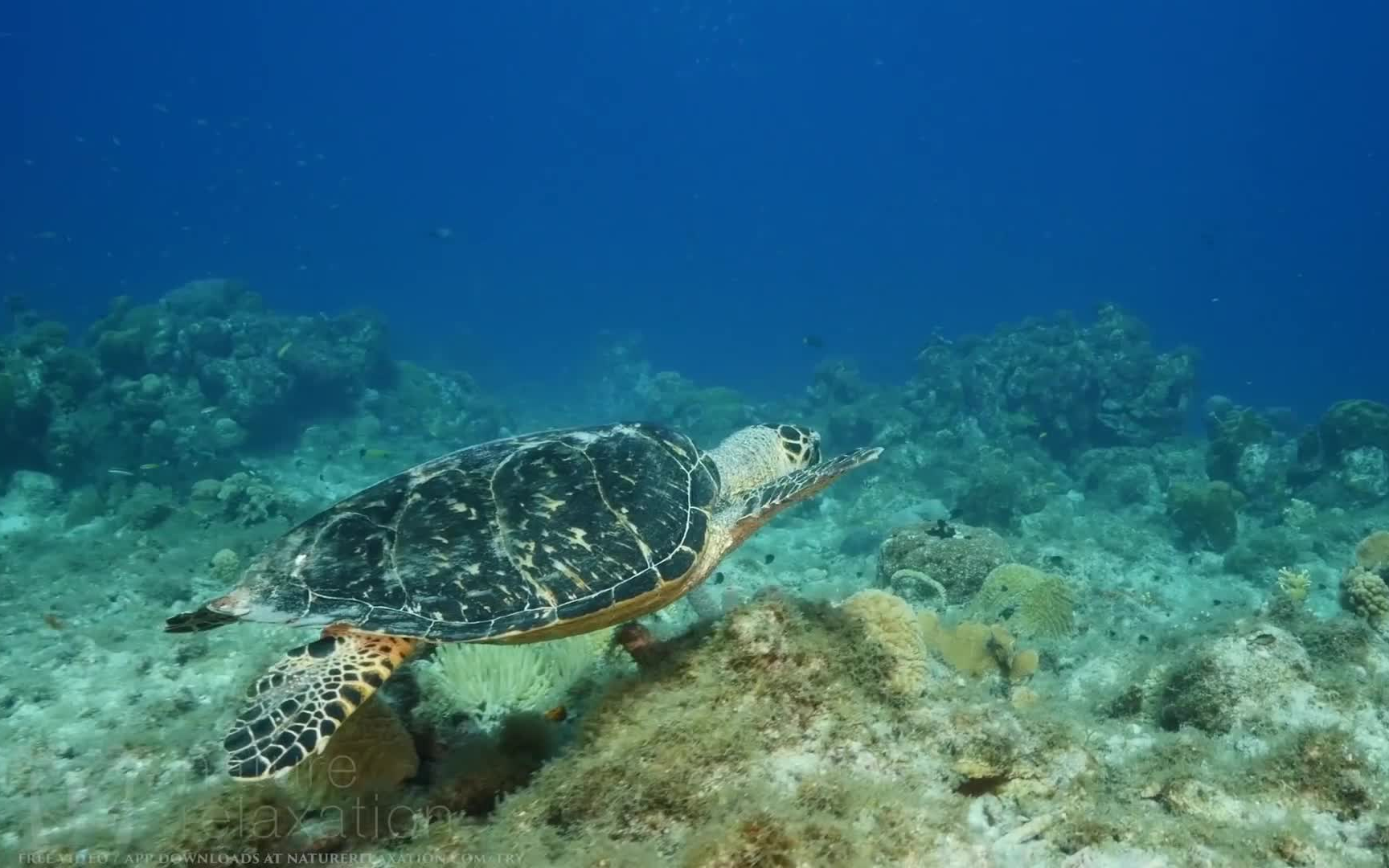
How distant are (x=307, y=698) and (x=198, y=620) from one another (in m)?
1.02

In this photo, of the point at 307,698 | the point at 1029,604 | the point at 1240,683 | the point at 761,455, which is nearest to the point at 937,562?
the point at 1029,604

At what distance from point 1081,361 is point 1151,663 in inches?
685

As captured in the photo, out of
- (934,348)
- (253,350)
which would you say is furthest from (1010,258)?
(253,350)

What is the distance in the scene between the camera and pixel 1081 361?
64.7 feet

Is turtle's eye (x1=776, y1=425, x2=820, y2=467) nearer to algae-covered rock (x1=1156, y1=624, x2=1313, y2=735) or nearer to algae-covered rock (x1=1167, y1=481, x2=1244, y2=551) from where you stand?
algae-covered rock (x1=1156, y1=624, x2=1313, y2=735)

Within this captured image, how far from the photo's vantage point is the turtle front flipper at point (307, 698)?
2.87 meters

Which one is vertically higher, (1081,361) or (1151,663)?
(1081,361)

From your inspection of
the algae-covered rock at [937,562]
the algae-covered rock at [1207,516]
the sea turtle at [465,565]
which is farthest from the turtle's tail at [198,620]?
the algae-covered rock at [1207,516]

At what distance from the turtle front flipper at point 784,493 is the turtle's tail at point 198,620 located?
2.85 m

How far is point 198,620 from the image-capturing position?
3.64 m

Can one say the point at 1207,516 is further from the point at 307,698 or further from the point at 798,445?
the point at 307,698

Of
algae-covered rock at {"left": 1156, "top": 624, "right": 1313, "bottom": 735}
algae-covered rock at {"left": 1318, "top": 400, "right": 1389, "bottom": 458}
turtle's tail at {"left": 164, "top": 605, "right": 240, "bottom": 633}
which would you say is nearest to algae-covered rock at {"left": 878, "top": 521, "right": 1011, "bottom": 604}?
algae-covered rock at {"left": 1156, "top": 624, "right": 1313, "bottom": 735}

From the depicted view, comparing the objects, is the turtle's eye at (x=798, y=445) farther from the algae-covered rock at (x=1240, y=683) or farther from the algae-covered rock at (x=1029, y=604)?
the algae-covered rock at (x=1240, y=683)

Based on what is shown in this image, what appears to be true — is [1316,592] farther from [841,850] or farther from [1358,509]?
[841,850]
